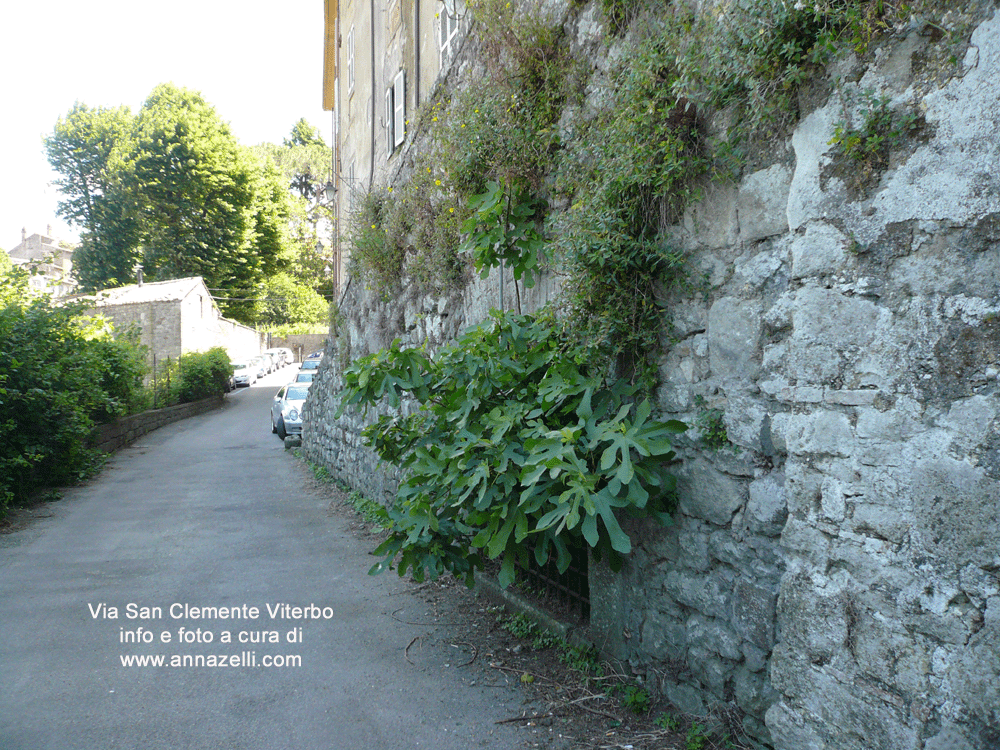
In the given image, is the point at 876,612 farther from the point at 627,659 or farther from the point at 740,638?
the point at 627,659

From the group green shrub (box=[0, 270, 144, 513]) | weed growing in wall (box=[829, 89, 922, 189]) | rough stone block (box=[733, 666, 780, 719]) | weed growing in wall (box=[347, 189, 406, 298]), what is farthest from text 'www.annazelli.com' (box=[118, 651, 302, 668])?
green shrub (box=[0, 270, 144, 513])

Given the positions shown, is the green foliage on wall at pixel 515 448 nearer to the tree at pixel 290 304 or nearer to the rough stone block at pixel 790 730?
the rough stone block at pixel 790 730

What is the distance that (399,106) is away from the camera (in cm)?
1011

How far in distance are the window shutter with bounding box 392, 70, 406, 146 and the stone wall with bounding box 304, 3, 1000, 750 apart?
24.9 ft

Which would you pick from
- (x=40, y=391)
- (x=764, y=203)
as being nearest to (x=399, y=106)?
(x=40, y=391)

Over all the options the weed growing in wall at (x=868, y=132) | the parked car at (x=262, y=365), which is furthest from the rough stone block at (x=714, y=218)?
the parked car at (x=262, y=365)

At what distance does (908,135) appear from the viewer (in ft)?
7.13

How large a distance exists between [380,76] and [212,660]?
1030 cm

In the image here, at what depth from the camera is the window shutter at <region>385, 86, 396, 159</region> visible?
34.3 ft

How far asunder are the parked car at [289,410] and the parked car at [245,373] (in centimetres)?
1761

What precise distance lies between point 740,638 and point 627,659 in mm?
906

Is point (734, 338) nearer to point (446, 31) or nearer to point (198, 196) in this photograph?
point (446, 31)

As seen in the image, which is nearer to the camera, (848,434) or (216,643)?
(848,434)

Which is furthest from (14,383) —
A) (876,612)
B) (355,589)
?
(876,612)
